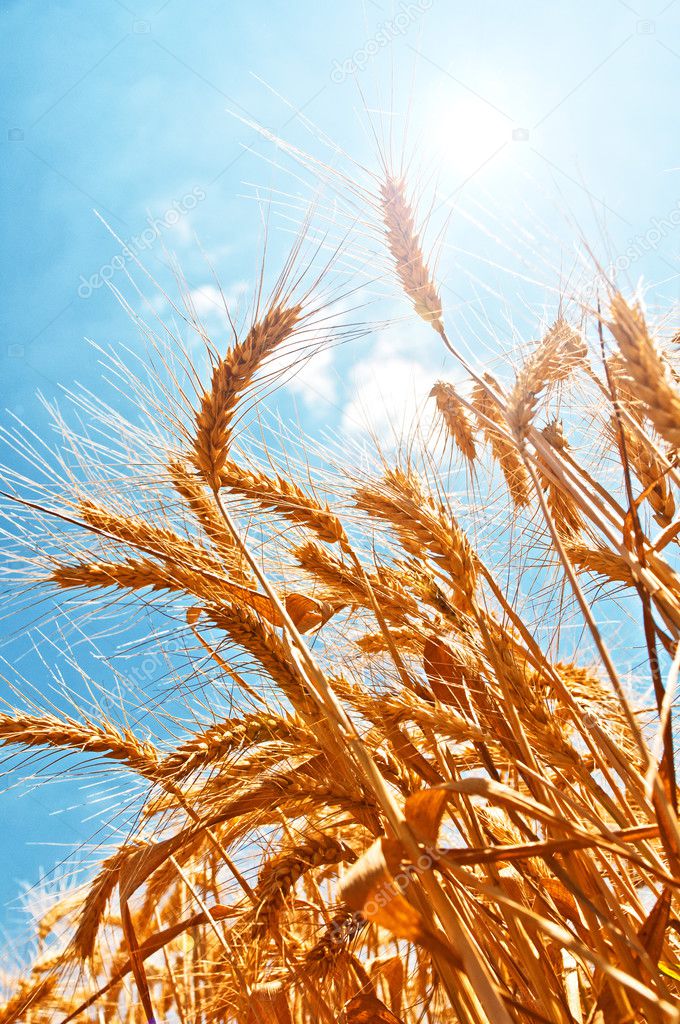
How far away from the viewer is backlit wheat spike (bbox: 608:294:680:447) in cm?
83

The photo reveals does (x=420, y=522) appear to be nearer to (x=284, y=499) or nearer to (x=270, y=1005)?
(x=284, y=499)

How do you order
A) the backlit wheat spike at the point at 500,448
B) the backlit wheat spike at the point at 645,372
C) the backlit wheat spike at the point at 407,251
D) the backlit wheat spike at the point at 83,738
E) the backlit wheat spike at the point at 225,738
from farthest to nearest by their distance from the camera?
the backlit wheat spike at the point at 500,448
the backlit wheat spike at the point at 83,738
the backlit wheat spike at the point at 407,251
the backlit wheat spike at the point at 225,738
the backlit wheat spike at the point at 645,372

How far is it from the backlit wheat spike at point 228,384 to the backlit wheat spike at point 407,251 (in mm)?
289

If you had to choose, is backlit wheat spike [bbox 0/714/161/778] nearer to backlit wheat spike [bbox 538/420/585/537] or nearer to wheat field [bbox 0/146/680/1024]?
wheat field [bbox 0/146/680/1024]

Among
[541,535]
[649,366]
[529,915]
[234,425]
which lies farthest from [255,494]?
[529,915]

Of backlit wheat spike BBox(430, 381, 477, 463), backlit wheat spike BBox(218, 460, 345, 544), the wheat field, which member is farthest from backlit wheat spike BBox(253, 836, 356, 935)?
backlit wheat spike BBox(430, 381, 477, 463)

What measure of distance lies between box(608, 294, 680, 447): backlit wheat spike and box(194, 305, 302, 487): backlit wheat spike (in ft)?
2.10

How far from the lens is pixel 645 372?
2.83 feet

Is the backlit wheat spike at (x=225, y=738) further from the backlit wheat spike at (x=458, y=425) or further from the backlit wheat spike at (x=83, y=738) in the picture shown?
the backlit wheat spike at (x=458, y=425)

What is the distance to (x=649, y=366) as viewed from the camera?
862mm

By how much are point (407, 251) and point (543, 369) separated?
469 millimetres

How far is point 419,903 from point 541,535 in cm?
83

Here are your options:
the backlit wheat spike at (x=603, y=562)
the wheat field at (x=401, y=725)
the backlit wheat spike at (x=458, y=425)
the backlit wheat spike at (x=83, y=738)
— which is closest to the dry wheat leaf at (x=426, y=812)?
the wheat field at (x=401, y=725)

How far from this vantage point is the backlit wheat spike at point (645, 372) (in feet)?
2.72
